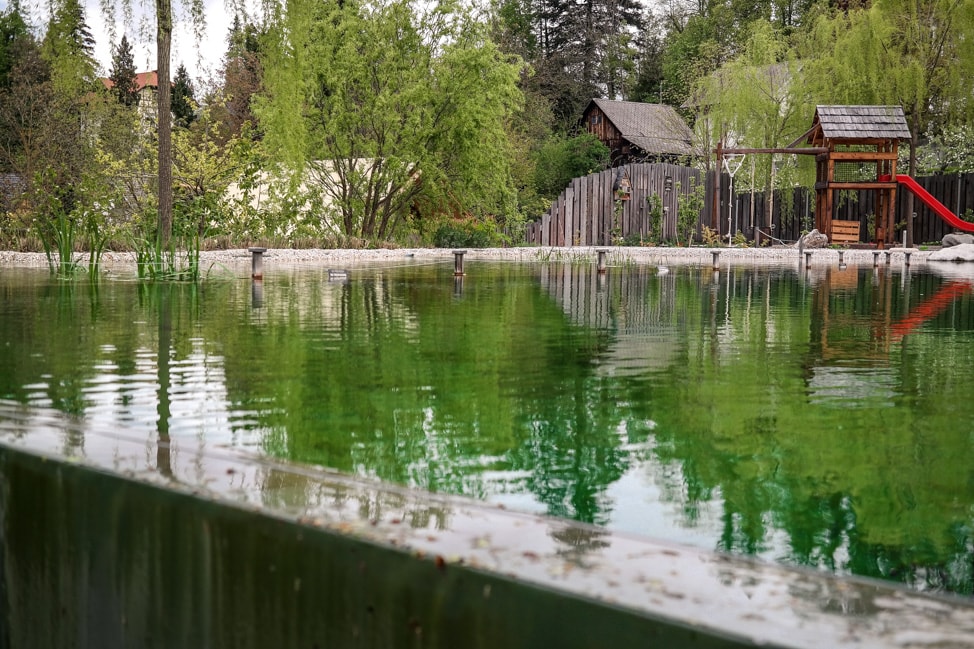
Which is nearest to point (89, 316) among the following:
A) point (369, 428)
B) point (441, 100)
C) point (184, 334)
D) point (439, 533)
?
point (184, 334)

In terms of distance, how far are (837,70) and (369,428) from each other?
2677 cm

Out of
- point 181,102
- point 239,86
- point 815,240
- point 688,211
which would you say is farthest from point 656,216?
point 181,102

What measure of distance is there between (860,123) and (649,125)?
22.7 meters

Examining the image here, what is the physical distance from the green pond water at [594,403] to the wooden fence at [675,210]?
1918cm

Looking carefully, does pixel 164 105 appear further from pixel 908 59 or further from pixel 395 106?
pixel 908 59

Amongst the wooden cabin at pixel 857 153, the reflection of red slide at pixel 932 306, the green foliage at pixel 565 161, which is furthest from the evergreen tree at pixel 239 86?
the reflection of red slide at pixel 932 306

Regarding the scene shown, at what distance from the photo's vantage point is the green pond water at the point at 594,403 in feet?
8.28

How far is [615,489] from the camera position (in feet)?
8.85

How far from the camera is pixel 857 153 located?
25.1 meters

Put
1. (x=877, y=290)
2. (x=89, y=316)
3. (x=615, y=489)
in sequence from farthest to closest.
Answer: (x=877, y=290) → (x=89, y=316) → (x=615, y=489)

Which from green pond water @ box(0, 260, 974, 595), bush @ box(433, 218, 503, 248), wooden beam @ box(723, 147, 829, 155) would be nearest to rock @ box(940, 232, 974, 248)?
wooden beam @ box(723, 147, 829, 155)

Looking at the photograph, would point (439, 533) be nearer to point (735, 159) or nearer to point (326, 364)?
point (326, 364)

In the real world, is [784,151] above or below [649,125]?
below

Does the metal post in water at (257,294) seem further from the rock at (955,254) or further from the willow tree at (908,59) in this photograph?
the willow tree at (908,59)
